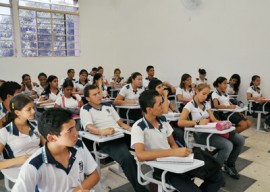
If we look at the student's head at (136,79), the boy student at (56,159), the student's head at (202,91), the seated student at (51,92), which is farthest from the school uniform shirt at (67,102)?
the boy student at (56,159)

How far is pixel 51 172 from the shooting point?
1.25m

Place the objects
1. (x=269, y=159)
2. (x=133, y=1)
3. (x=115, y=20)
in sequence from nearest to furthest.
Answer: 1. (x=269, y=159)
2. (x=133, y=1)
3. (x=115, y=20)

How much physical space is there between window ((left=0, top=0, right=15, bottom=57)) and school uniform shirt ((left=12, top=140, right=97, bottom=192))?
6.14m

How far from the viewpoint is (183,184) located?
172 centimetres

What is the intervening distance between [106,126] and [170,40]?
486 centimetres

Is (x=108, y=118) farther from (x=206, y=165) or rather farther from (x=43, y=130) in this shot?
(x=43, y=130)

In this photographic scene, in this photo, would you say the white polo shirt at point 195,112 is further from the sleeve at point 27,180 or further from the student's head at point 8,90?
the sleeve at point 27,180

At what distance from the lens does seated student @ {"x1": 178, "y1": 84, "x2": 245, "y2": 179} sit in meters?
2.63

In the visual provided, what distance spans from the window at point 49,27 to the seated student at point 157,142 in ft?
19.4

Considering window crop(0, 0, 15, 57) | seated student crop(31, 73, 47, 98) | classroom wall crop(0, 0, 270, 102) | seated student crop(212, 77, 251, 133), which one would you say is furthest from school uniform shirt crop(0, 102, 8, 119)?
window crop(0, 0, 15, 57)

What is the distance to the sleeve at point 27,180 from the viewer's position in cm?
112

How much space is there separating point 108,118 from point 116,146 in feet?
1.38

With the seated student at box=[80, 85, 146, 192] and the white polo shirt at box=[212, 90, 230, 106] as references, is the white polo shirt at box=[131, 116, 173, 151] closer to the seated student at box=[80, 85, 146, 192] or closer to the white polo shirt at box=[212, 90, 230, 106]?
the seated student at box=[80, 85, 146, 192]

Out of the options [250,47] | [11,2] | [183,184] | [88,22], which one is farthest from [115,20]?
[183,184]
